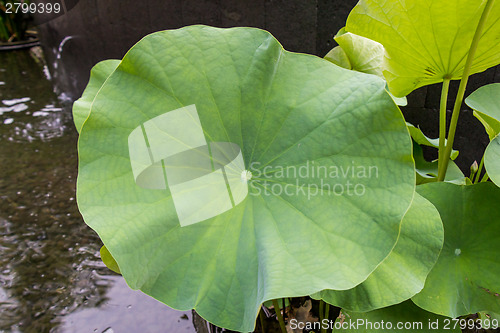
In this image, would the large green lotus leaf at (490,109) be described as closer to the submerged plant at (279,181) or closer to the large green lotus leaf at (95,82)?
the submerged plant at (279,181)

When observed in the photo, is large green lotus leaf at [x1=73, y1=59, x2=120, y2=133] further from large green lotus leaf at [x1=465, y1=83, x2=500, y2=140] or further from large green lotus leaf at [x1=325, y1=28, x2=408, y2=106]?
large green lotus leaf at [x1=465, y1=83, x2=500, y2=140]

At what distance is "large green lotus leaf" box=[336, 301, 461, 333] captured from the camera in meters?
0.64

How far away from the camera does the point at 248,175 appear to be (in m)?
0.60

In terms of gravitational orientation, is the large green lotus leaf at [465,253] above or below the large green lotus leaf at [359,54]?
below

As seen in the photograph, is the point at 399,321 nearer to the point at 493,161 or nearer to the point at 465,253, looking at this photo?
the point at 465,253

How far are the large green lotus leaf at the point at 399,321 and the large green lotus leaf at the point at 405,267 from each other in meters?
0.10

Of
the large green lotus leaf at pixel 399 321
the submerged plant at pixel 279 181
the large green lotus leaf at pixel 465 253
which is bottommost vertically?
the large green lotus leaf at pixel 399 321

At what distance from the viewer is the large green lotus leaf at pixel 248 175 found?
505mm

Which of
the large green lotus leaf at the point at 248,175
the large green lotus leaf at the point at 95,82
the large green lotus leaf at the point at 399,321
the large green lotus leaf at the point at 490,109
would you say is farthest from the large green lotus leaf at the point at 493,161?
the large green lotus leaf at the point at 95,82

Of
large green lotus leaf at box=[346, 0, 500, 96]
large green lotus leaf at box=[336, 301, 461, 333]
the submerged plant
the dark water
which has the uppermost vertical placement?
large green lotus leaf at box=[346, 0, 500, 96]

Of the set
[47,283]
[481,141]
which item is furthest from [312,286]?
[47,283]

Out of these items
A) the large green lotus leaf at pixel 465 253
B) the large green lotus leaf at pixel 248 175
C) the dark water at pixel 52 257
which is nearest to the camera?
the large green lotus leaf at pixel 248 175

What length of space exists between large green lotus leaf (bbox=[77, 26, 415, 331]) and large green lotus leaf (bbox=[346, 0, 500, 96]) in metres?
0.15

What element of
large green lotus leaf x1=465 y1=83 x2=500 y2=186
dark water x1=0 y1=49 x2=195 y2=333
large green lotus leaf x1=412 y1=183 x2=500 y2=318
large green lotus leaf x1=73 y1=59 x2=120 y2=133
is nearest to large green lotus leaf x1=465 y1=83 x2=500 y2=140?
large green lotus leaf x1=465 y1=83 x2=500 y2=186
